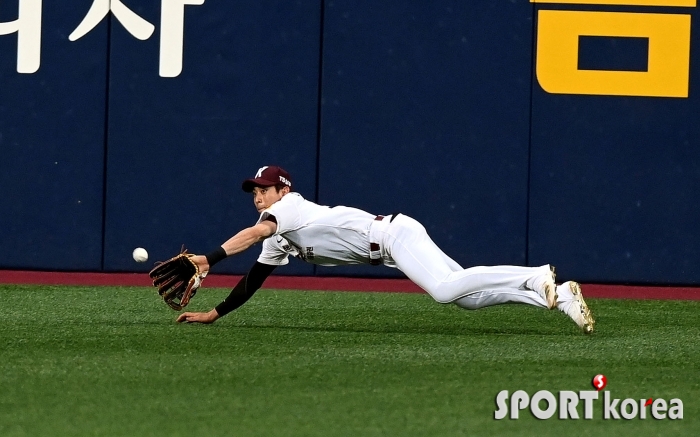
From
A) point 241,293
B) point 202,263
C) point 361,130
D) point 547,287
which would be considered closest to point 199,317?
point 241,293

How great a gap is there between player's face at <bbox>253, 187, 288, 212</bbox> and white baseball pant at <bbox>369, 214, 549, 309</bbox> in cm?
60

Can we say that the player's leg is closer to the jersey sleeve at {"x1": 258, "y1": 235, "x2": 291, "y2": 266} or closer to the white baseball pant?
the white baseball pant

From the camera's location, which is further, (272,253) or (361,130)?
(361,130)

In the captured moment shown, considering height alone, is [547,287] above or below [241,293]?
above

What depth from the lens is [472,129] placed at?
34.7 ft

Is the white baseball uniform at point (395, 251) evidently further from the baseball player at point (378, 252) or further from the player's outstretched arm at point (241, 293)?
the player's outstretched arm at point (241, 293)

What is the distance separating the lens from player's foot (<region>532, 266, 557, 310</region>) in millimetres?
6836

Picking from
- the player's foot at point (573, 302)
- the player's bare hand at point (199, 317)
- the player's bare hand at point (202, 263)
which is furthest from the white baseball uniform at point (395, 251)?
the player's bare hand at point (199, 317)

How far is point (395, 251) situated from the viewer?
7.12 meters

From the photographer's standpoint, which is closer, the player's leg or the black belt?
the player's leg

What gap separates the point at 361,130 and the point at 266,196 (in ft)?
11.4

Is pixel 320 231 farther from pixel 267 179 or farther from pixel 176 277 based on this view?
pixel 176 277

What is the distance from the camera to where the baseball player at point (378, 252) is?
22.7ft

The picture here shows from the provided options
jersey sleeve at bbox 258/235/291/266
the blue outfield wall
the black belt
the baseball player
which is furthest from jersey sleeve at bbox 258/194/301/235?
the blue outfield wall
